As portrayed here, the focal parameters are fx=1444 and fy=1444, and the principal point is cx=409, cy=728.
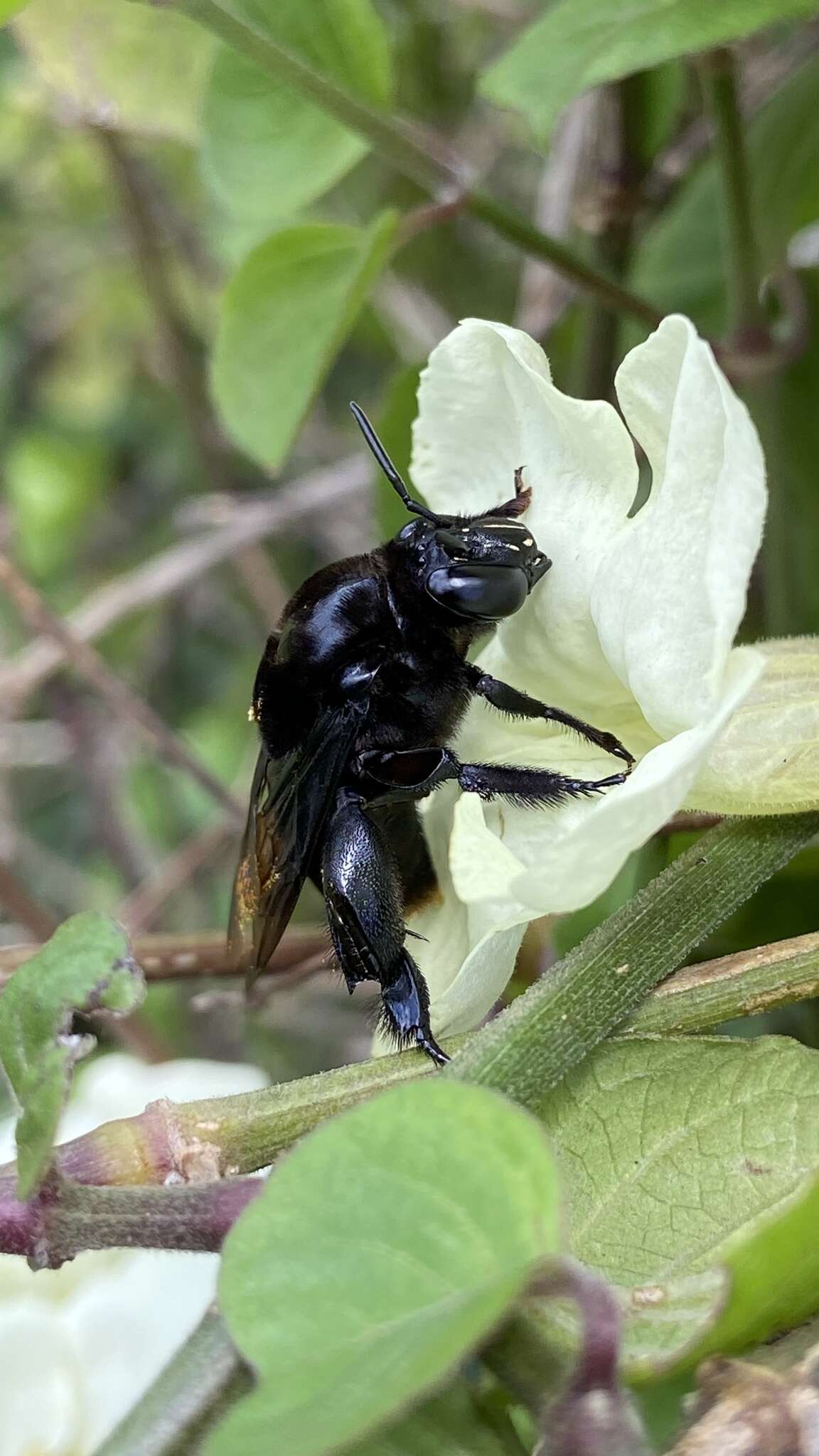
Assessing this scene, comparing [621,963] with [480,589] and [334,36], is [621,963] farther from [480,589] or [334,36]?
[334,36]

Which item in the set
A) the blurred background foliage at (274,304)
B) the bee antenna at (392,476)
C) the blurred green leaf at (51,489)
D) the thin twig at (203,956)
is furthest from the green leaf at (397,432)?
the blurred green leaf at (51,489)

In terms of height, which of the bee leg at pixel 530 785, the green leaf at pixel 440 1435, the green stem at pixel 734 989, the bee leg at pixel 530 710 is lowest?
the green leaf at pixel 440 1435

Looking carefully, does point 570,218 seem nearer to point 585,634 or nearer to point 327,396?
point 585,634

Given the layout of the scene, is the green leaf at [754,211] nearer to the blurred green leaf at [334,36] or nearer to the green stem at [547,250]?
the green stem at [547,250]

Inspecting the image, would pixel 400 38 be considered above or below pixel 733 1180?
above

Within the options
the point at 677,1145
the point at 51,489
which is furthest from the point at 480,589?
the point at 51,489

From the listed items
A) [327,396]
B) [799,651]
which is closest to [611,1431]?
[799,651]
